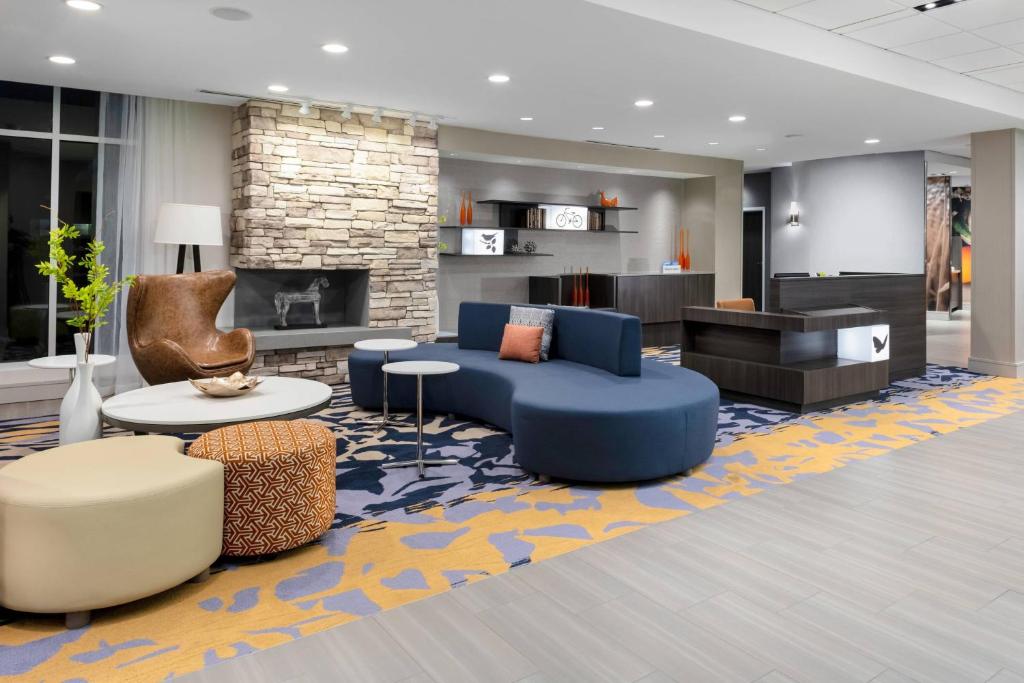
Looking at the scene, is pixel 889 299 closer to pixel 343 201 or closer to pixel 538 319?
pixel 538 319

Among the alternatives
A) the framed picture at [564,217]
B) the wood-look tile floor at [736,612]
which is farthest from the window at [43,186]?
the wood-look tile floor at [736,612]

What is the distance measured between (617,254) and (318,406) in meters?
7.36

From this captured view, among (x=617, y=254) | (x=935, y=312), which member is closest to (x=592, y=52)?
(x=617, y=254)

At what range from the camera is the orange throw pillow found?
213 inches

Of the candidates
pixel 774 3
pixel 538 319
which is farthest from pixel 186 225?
pixel 774 3

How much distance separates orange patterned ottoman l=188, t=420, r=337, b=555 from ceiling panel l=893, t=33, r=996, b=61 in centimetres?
546

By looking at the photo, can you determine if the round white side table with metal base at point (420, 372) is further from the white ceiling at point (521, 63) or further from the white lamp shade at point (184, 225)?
the white lamp shade at point (184, 225)

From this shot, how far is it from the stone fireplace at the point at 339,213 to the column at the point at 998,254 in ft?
19.8

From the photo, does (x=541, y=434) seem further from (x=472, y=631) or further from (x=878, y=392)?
(x=878, y=392)

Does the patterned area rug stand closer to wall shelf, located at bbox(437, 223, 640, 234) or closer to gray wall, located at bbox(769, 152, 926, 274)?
wall shelf, located at bbox(437, 223, 640, 234)

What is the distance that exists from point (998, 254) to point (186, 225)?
8.19 metres

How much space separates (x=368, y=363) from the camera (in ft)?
18.8

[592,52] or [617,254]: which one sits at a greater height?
[592,52]

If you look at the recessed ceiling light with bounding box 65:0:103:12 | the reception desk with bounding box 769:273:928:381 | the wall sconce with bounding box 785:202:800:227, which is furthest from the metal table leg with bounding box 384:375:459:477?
the wall sconce with bounding box 785:202:800:227
